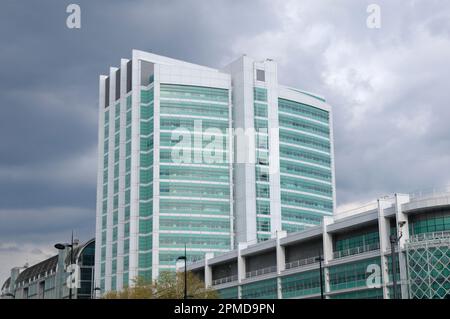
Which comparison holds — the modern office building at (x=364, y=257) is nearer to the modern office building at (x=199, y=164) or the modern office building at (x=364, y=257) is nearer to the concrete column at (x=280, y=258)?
the concrete column at (x=280, y=258)

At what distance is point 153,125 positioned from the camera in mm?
175625

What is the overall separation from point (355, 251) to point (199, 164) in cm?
8171

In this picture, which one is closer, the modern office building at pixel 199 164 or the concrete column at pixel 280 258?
the concrete column at pixel 280 258

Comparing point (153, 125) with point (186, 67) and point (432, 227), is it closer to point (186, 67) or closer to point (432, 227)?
point (186, 67)

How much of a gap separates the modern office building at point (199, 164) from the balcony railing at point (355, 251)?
222 feet

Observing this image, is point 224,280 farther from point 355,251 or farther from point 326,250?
point 355,251

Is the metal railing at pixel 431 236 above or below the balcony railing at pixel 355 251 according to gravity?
above

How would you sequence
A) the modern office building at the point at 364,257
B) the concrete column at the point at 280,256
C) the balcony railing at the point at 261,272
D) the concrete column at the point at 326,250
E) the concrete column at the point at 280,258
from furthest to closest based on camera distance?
the balcony railing at the point at 261,272 → the concrete column at the point at 280,256 → the concrete column at the point at 280,258 → the concrete column at the point at 326,250 → the modern office building at the point at 364,257

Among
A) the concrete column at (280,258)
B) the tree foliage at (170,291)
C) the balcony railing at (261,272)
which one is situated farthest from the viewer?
the balcony railing at (261,272)

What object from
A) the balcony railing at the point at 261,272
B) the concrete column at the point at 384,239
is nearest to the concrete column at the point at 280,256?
the balcony railing at the point at 261,272

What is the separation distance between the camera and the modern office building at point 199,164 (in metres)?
172

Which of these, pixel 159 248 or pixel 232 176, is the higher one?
pixel 232 176

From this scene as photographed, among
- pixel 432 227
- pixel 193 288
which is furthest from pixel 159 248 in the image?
pixel 432 227
